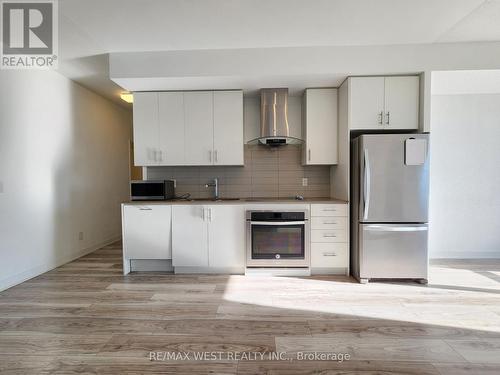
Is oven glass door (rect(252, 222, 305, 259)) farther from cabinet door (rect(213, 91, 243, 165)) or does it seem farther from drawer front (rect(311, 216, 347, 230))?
cabinet door (rect(213, 91, 243, 165))

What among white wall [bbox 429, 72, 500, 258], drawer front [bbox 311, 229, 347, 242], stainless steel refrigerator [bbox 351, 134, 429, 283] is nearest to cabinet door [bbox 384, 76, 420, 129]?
stainless steel refrigerator [bbox 351, 134, 429, 283]

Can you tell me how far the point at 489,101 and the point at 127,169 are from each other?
19.9 ft

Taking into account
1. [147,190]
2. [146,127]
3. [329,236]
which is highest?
[146,127]

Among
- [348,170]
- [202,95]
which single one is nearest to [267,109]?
[202,95]

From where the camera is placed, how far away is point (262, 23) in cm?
228

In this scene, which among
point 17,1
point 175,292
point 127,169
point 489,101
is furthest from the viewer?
point 127,169

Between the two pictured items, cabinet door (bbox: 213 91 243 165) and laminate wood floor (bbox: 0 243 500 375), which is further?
cabinet door (bbox: 213 91 243 165)

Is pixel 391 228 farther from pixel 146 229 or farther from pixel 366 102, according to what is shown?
pixel 146 229

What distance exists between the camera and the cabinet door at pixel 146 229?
9.74ft

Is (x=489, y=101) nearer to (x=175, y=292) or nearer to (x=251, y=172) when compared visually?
(x=251, y=172)

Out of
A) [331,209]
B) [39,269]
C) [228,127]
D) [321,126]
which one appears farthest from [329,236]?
[39,269]

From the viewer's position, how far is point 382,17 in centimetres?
223

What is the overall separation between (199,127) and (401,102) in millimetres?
2420

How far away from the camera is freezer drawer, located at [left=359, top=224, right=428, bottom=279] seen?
264cm
